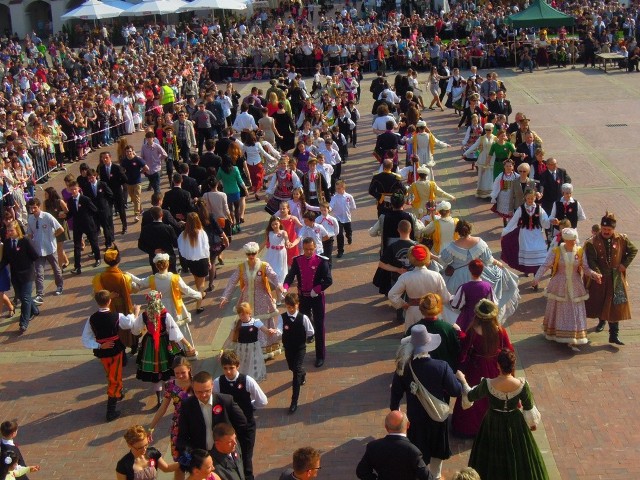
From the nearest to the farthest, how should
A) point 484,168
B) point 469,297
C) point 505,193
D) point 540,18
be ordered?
point 469,297 < point 505,193 < point 484,168 < point 540,18

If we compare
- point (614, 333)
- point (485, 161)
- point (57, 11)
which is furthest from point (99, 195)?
point (57, 11)

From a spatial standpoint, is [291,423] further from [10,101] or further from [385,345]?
[10,101]

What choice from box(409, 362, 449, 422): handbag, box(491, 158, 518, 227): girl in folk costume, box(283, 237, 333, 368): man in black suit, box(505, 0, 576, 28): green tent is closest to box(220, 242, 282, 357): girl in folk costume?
box(283, 237, 333, 368): man in black suit

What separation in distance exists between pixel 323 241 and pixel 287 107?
948 cm

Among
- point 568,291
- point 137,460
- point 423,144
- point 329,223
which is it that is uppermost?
point 423,144

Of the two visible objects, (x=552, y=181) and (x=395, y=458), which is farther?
(x=552, y=181)

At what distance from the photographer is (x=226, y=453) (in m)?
7.07

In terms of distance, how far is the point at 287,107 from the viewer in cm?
2206

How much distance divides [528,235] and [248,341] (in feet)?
16.3

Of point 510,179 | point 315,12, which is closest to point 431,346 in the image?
point 510,179

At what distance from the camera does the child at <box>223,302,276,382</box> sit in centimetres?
949

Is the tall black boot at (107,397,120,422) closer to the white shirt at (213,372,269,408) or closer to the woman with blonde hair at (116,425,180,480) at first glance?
the white shirt at (213,372,269,408)

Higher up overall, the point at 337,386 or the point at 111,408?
the point at 111,408

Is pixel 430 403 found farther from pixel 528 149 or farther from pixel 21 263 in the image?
pixel 528 149
